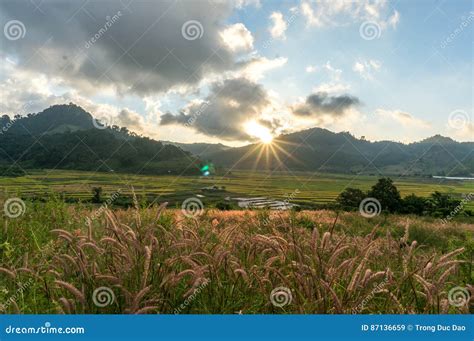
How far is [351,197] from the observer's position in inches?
1430

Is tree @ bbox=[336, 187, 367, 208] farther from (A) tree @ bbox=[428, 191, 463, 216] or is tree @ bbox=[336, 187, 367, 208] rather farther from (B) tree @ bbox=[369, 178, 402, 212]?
(A) tree @ bbox=[428, 191, 463, 216]

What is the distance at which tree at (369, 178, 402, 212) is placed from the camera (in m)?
33.8

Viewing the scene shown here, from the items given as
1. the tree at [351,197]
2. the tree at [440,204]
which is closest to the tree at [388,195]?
the tree at [351,197]

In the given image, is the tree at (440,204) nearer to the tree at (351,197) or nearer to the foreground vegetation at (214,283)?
the tree at (351,197)

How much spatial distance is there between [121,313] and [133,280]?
340 millimetres

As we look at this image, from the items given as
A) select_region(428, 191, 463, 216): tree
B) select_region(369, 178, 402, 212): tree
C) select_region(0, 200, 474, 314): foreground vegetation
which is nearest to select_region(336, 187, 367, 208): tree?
select_region(369, 178, 402, 212): tree

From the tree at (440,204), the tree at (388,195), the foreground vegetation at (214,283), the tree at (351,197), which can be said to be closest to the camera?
the foreground vegetation at (214,283)

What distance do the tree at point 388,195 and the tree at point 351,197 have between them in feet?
5.26

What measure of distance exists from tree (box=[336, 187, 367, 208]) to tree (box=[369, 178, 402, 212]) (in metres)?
1.60

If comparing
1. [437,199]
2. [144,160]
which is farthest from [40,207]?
[144,160]

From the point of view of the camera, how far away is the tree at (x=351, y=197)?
35.7m

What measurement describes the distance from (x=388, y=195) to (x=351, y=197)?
3.31m

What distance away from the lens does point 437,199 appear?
3484 cm

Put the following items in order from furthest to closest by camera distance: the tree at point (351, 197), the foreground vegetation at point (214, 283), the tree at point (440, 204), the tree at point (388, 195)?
the tree at point (351, 197), the tree at point (388, 195), the tree at point (440, 204), the foreground vegetation at point (214, 283)
